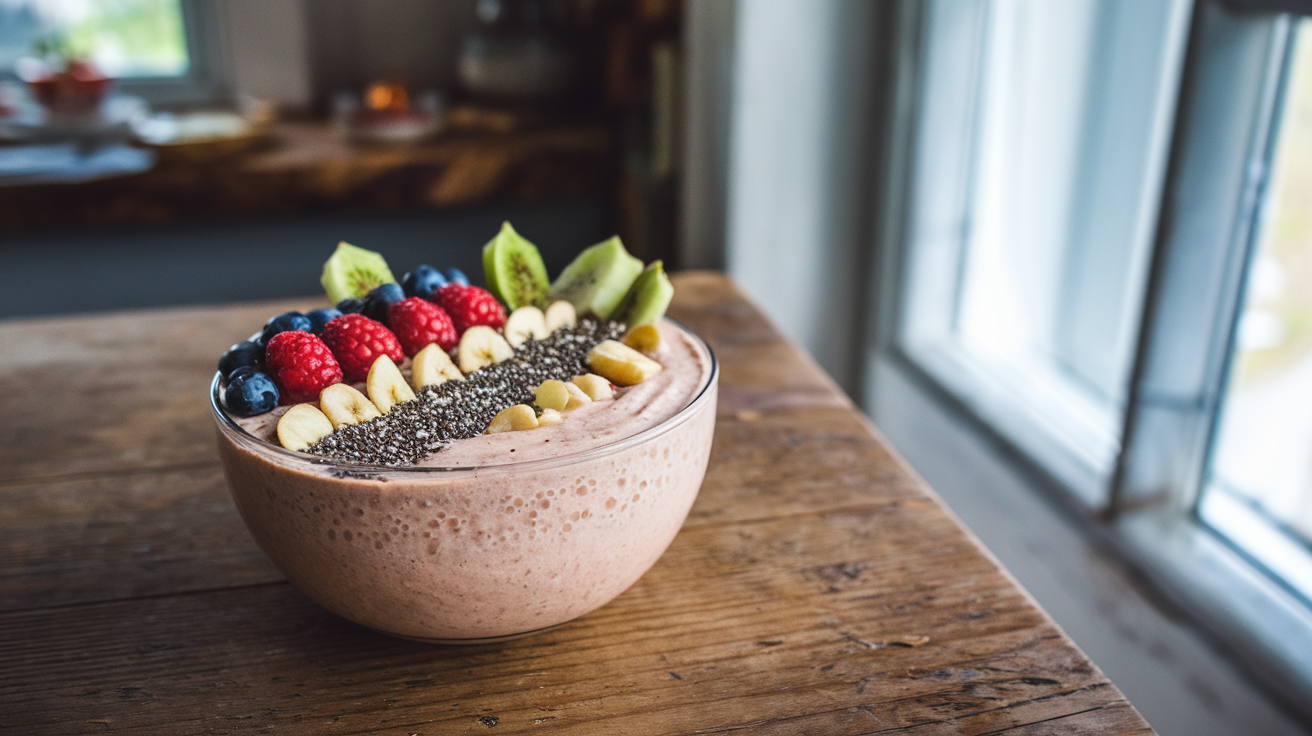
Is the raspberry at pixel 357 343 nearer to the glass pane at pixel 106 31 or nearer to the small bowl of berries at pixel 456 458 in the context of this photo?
the small bowl of berries at pixel 456 458

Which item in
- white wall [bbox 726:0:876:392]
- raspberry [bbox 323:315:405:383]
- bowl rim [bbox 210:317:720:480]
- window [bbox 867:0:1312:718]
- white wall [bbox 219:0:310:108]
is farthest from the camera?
white wall [bbox 219:0:310:108]

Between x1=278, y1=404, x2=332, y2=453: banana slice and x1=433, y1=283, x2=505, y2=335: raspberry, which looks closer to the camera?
x1=278, y1=404, x2=332, y2=453: banana slice

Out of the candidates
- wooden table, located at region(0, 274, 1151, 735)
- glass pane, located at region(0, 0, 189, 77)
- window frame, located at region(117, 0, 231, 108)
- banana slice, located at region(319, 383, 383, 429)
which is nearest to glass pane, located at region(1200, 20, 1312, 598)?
wooden table, located at region(0, 274, 1151, 735)

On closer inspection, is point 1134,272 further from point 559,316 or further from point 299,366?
point 299,366

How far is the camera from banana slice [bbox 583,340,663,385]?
59 cm

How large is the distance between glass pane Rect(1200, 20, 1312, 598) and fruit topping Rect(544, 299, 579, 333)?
0.68 m

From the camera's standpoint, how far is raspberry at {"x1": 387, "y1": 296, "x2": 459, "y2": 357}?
61 centimetres

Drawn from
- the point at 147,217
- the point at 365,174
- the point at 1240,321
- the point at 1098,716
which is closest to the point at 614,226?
the point at 365,174

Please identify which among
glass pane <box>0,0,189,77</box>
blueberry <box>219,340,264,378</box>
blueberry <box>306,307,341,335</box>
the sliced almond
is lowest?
the sliced almond

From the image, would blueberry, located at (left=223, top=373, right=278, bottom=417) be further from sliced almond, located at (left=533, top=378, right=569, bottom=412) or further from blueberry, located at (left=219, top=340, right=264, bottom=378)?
sliced almond, located at (left=533, top=378, right=569, bottom=412)

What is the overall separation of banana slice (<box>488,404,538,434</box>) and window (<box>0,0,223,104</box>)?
247cm

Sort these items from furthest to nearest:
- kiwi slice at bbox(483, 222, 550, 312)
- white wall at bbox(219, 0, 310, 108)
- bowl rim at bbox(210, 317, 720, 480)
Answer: white wall at bbox(219, 0, 310, 108) < kiwi slice at bbox(483, 222, 550, 312) < bowl rim at bbox(210, 317, 720, 480)

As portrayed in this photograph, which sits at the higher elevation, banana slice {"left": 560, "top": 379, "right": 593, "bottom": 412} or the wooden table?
banana slice {"left": 560, "top": 379, "right": 593, "bottom": 412}

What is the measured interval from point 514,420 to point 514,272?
21 cm
